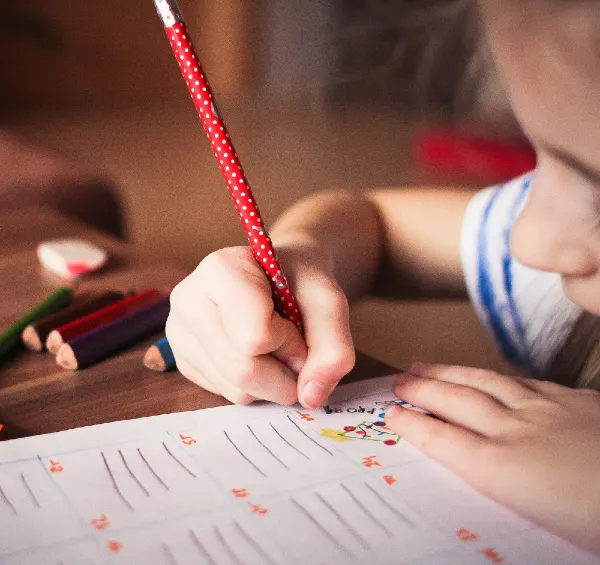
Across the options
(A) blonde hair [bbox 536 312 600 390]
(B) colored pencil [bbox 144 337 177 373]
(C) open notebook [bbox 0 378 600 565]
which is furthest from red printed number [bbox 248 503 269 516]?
(A) blonde hair [bbox 536 312 600 390]

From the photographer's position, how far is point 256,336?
11.6 inches

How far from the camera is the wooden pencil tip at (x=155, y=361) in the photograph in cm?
35

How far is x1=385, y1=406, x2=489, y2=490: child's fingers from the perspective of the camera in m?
0.27

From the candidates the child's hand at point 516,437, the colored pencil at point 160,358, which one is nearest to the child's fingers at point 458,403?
the child's hand at point 516,437

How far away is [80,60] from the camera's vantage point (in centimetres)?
245

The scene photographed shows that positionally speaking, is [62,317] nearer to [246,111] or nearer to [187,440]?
[187,440]

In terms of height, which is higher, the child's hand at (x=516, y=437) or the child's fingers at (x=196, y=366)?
the child's fingers at (x=196, y=366)

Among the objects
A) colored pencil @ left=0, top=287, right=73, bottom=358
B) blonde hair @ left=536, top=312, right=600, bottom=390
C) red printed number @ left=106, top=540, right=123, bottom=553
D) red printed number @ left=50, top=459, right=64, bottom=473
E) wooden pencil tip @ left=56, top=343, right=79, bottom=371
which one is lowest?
blonde hair @ left=536, top=312, right=600, bottom=390

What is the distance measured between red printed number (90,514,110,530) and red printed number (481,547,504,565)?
12 centimetres

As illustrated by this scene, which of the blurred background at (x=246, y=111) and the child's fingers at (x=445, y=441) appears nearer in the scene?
the child's fingers at (x=445, y=441)

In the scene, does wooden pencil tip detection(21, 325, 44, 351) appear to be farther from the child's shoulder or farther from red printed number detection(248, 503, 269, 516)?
the child's shoulder

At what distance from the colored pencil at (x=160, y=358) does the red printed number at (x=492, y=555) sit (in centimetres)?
18

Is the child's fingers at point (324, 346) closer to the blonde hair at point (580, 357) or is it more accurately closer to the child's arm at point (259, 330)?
the child's arm at point (259, 330)

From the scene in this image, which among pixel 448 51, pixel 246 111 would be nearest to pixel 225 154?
pixel 448 51
